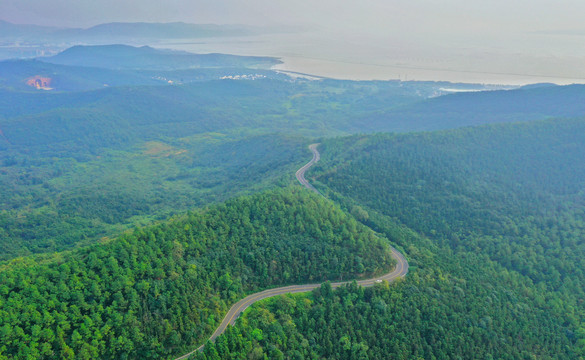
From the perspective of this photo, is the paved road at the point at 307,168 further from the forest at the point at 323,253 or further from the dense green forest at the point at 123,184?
the dense green forest at the point at 123,184

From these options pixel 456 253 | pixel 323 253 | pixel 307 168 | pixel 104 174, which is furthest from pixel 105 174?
pixel 456 253

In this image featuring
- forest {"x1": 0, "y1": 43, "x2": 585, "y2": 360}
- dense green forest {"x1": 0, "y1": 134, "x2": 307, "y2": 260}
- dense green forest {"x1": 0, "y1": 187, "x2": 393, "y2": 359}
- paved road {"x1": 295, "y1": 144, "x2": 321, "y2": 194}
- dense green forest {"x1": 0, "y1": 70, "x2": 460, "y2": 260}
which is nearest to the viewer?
dense green forest {"x1": 0, "y1": 187, "x2": 393, "y2": 359}

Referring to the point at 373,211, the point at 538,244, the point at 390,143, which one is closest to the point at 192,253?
the point at 373,211

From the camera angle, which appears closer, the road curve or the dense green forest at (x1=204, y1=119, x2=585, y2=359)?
the road curve

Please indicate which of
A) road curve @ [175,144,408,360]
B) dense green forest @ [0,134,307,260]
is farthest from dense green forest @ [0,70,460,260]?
road curve @ [175,144,408,360]

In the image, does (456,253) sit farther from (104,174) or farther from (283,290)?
(104,174)

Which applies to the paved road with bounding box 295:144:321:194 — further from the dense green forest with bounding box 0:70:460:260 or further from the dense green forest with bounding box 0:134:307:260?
the dense green forest with bounding box 0:134:307:260

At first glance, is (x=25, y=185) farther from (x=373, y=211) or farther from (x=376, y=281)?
(x=376, y=281)
